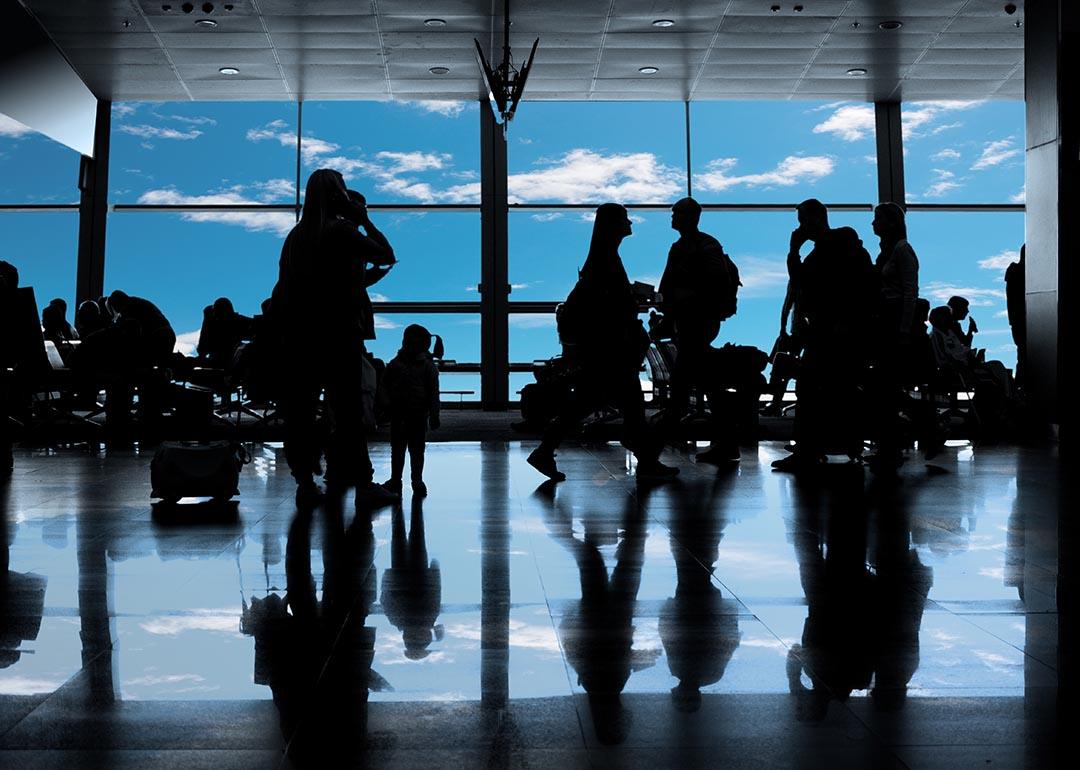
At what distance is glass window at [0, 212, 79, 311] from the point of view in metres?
14.6

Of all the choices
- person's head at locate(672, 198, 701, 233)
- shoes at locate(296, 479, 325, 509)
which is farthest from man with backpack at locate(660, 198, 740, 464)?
shoes at locate(296, 479, 325, 509)

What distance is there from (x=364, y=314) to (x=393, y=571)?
1.99 m

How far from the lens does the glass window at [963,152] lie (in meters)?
14.9

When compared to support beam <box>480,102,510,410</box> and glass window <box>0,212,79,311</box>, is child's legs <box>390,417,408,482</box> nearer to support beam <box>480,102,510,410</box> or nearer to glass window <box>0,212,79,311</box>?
support beam <box>480,102,510,410</box>

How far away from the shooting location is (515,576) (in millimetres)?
3121

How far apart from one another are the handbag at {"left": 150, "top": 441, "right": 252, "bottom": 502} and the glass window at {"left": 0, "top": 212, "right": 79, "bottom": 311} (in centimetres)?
1086

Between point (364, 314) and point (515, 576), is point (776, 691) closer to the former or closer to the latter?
point (515, 576)

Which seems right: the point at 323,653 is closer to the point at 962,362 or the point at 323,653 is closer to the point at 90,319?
the point at 962,362

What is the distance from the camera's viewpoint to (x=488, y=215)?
1505 cm

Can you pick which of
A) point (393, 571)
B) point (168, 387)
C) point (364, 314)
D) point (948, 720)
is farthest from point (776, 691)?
point (168, 387)

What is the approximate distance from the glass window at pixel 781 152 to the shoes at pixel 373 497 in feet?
35.8

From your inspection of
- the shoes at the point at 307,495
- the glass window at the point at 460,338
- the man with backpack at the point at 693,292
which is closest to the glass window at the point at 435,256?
the glass window at the point at 460,338

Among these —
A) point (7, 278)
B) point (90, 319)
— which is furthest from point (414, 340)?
point (90, 319)

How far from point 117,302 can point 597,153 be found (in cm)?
676
